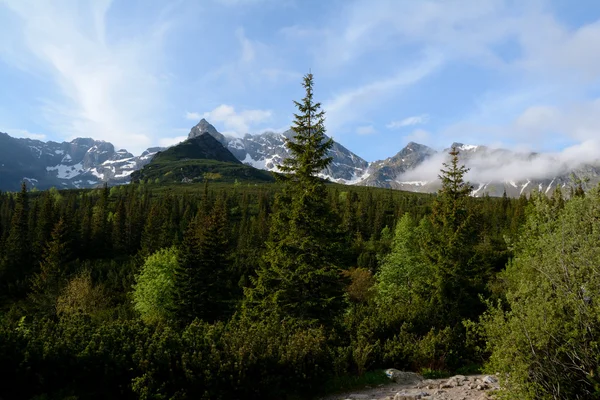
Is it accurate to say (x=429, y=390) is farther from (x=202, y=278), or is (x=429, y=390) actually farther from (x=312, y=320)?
(x=202, y=278)

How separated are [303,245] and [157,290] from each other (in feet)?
82.5

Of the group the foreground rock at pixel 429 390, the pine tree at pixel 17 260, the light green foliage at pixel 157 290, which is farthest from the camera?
the pine tree at pixel 17 260

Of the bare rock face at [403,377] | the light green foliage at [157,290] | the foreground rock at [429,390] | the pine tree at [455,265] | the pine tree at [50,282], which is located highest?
the pine tree at [455,265]

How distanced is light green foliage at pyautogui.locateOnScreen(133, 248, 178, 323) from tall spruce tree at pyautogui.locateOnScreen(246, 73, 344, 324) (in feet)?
66.9

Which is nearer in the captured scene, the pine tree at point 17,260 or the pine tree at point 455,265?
the pine tree at point 455,265

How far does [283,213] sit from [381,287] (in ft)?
82.5

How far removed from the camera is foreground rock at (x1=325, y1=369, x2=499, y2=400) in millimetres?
8859

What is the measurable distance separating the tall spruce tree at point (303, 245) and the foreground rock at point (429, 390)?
20.8 feet

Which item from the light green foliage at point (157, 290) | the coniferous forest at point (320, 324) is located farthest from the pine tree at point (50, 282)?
the coniferous forest at point (320, 324)

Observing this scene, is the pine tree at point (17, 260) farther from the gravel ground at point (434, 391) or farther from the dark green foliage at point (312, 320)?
the gravel ground at point (434, 391)

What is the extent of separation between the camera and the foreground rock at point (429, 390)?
8.86 metres

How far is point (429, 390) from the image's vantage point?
9539mm

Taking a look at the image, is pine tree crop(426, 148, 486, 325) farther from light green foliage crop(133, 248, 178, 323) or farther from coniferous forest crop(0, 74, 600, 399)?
light green foliage crop(133, 248, 178, 323)


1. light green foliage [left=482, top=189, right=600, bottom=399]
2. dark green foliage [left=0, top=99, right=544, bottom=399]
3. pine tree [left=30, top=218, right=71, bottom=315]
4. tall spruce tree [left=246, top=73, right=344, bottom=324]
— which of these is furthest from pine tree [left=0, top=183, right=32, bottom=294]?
light green foliage [left=482, top=189, right=600, bottom=399]
